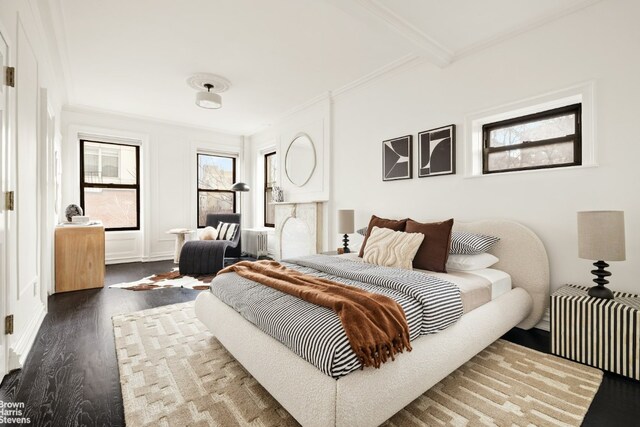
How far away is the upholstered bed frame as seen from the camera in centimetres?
128

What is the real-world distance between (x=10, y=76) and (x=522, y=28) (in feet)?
12.4

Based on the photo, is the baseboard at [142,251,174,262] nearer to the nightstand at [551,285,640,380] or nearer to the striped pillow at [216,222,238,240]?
the striped pillow at [216,222,238,240]

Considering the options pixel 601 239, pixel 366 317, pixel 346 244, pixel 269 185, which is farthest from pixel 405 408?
pixel 269 185

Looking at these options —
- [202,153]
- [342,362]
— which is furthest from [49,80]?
[342,362]

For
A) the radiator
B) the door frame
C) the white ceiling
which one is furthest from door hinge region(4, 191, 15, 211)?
the radiator

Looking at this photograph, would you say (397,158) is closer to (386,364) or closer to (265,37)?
(265,37)

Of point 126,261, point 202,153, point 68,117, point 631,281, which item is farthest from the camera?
point 202,153

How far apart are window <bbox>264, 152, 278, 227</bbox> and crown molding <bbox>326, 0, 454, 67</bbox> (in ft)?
13.1

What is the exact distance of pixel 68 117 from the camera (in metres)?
5.10

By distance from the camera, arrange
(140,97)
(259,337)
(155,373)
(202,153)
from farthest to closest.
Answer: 1. (202,153)
2. (140,97)
3. (155,373)
4. (259,337)

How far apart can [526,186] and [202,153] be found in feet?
18.8

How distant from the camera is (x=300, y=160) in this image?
5184 millimetres

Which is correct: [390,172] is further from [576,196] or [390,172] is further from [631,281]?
[631,281]

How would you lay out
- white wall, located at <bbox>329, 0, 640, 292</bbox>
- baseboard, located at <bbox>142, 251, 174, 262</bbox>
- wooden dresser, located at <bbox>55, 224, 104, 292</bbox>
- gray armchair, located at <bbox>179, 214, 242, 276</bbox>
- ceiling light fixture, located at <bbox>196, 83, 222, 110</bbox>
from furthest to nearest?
baseboard, located at <bbox>142, 251, 174, 262</bbox>, gray armchair, located at <bbox>179, 214, 242, 276</bbox>, ceiling light fixture, located at <bbox>196, 83, 222, 110</bbox>, wooden dresser, located at <bbox>55, 224, 104, 292</bbox>, white wall, located at <bbox>329, 0, 640, 292</bbox>
